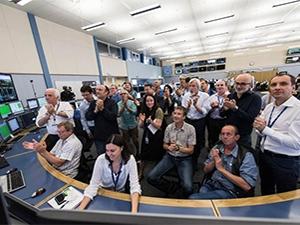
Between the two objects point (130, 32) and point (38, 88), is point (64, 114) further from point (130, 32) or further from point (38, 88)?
point (130, 32)

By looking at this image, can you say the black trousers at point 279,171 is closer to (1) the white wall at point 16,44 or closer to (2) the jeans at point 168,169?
(2) the jeans at point 168,169

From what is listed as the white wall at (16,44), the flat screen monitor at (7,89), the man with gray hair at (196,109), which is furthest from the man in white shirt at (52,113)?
the white wall at (16,44)

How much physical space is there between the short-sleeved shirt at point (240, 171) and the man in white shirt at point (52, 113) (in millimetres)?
2036

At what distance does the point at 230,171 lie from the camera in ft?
5.21

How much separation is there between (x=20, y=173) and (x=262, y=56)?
16.4 metres

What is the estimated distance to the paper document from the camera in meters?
1.25

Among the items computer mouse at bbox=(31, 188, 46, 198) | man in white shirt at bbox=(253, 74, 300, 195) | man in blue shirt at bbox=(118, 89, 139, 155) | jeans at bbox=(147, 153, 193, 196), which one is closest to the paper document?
computer mouse at bbox=(31, 188, 46, 198)

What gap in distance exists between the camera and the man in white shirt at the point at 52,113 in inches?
91.4

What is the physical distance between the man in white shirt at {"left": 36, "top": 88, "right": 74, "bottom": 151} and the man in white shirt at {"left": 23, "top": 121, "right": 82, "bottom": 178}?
1.55 feet

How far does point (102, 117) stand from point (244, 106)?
71.3 inches

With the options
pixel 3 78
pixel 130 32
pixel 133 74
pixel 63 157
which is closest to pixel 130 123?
pixel 63 157

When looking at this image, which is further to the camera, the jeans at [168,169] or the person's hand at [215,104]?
the person's hand at [215,104]


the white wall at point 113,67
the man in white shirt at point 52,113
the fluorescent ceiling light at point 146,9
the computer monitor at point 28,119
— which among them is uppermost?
the fluorescent ceiling light at point 146,9

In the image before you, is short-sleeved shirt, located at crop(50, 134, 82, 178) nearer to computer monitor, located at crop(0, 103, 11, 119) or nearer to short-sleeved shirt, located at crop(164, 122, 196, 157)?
short-sleeved shirt, located at crop(164, 122, 196, 157)
